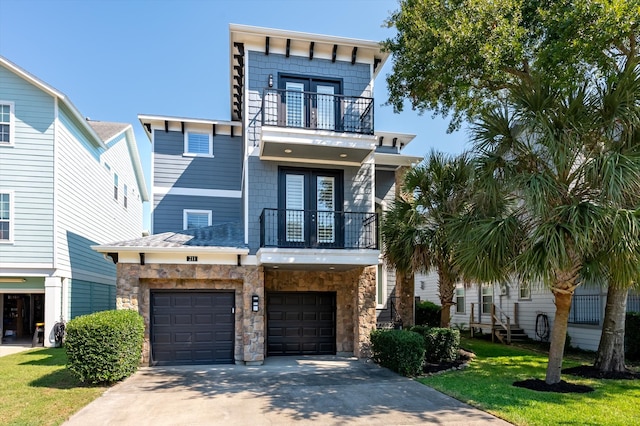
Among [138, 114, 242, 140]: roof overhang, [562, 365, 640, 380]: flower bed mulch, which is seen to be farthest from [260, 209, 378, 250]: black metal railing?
[138, 114, 242, 140]: roof overhang

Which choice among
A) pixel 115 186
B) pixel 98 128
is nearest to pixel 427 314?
pixel 115 186

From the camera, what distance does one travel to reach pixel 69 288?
15883 millimetres

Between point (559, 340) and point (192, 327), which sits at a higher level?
point (559, 340)

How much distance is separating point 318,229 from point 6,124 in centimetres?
1105

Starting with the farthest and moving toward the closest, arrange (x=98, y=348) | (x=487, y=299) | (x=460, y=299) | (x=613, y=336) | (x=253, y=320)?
(x=460, y=299) < (x=487, y=299) < (x=253, y=320) < (x=613, y=336) < (x=98, y=348)

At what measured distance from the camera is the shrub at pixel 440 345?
Result: 11562 millimetres

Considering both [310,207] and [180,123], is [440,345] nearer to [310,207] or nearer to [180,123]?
[310,207]

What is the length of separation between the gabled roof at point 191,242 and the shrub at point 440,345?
5216 millimetres

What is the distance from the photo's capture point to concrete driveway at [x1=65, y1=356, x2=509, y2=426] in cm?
713

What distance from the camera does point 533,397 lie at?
319 inches

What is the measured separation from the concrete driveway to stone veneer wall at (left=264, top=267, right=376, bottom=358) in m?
2.07

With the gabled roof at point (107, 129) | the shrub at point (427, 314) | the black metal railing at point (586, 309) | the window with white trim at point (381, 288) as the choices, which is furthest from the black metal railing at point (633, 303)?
the gabled roof at point (107, 129)

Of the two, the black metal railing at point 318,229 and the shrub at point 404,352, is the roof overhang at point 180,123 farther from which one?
the shrub at point 404,352

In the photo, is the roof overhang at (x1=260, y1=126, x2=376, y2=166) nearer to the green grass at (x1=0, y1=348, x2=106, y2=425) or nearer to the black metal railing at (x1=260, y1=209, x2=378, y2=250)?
the black metal railing at (x1=260, y1=209, x2=378, y2=250)
